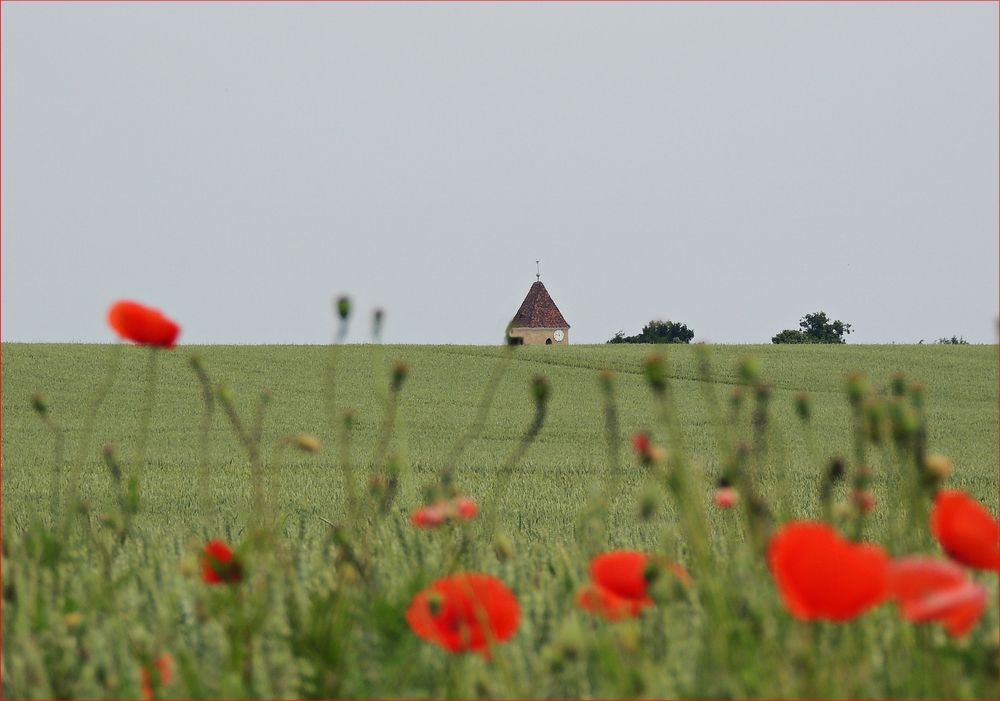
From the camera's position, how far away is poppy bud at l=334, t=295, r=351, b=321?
1.42 m

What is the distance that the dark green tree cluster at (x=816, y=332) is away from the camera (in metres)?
67.1

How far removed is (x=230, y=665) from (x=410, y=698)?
247 millimetres

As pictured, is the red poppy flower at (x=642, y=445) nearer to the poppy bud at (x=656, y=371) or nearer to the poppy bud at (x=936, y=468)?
the poppy bud at (x=656, y=371)

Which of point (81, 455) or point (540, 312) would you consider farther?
point (540, 312)

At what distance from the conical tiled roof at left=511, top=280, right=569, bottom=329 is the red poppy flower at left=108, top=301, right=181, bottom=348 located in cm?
6842

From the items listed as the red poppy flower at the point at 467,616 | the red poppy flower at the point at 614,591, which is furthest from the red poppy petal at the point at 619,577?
the red poppy flower at the point at 467,616

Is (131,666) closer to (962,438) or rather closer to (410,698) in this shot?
(410,698)

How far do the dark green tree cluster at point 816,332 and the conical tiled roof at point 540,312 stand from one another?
1319 centimetres

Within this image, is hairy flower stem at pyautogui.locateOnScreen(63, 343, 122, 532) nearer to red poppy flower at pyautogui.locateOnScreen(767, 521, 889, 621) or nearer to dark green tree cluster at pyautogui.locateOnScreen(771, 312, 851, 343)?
red poppy flower at pyautogui.locateOnScreen(767, 521, 889, 621)

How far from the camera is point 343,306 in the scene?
1.42 meters

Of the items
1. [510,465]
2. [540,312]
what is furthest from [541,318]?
[510,465]

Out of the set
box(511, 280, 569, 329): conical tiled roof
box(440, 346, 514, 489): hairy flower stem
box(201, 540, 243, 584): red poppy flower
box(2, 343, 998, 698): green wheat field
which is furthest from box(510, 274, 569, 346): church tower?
box(201, 540, 243, 584): red poppy flower

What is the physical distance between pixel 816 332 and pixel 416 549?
7008 cm

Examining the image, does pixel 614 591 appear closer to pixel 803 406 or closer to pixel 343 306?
pixel 803 406
